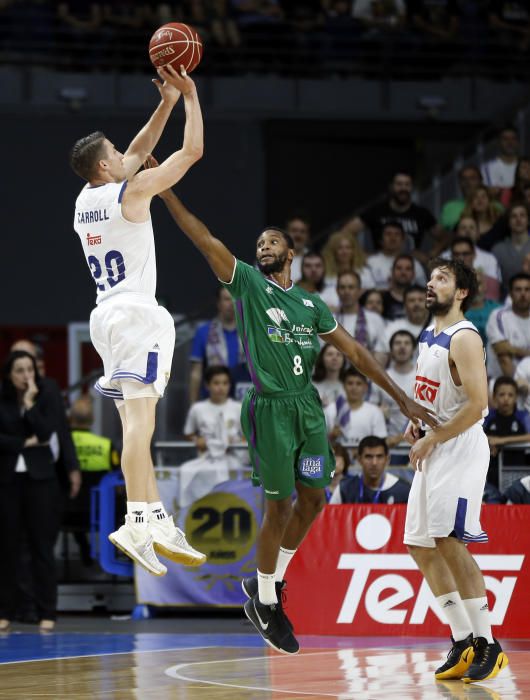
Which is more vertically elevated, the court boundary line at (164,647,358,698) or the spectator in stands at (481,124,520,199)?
the spectator in stands at (481,124,520,199)

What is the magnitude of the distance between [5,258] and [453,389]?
39.8ft

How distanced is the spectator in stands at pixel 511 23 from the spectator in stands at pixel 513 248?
18.5ft

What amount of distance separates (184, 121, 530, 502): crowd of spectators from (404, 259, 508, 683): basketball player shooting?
2.92 m

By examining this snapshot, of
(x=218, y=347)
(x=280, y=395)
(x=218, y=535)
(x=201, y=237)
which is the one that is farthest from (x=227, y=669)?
(x=218, y=347)

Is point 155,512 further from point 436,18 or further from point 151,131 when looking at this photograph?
point 436,18

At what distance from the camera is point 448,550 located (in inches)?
353

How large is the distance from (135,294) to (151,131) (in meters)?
0.96

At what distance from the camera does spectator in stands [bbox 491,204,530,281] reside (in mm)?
15250

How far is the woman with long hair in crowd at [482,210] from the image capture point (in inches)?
621

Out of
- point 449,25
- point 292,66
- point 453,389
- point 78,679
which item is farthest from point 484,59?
point 78,679

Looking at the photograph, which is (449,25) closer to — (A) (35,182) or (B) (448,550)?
(A) (35,182)

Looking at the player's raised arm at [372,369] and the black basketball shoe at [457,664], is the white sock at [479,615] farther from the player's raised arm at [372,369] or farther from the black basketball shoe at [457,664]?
the player's raised arm at [372,369]

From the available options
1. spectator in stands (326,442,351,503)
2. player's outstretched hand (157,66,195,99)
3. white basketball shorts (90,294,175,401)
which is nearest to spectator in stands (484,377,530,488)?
spectator in stands (326,442,351,503)

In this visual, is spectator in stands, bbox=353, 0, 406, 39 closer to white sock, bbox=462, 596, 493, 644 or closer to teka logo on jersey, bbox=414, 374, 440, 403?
teka logo on jersey, bbox=414, 374, 440, 403
